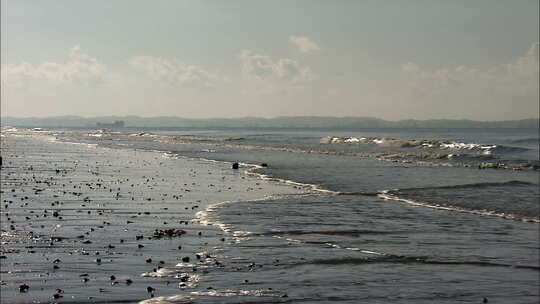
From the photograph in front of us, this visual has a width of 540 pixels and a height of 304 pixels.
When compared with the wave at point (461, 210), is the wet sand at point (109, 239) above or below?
above

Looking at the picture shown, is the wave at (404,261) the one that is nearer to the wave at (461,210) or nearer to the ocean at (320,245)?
the ocean at (320,245)

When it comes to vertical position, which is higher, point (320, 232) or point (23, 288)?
point (23, 288)

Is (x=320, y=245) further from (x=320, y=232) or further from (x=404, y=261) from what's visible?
(x=404, y=261)

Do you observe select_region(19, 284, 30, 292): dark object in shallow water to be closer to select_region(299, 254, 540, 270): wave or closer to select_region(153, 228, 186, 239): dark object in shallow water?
select_region(153, 228, 186, 239): dark object in shallow water

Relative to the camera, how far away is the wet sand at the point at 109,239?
12312mm

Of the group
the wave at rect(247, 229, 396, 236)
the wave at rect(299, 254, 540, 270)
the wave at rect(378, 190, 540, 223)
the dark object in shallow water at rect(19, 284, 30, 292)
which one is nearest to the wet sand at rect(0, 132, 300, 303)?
the dark object in shallow water at rect(19, 284, 30, 292)

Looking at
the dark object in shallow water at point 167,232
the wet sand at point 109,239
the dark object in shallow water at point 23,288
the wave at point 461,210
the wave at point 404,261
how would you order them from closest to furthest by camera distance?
the dark object in shallow water at point 23,288, the wet sand at point 109,239, the wave at point 404,261, the dark object in shallow water at point 167,232, the wave at point 461,210

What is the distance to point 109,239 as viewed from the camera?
17484 mm

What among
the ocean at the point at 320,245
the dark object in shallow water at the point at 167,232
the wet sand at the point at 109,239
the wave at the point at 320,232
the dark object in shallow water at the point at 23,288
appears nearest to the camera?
the dark object in shallow water at the point at 23,288

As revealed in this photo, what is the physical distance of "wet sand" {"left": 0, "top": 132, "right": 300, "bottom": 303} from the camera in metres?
12.3

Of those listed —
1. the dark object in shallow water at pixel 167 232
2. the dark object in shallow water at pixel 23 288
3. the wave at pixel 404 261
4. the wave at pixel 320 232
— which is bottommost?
the wave at pixel 320 232

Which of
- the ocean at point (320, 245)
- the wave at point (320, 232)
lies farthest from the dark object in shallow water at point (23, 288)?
the wave at point (320, 232)

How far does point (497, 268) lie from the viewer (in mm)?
14914

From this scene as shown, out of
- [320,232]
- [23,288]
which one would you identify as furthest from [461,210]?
[23,288]
